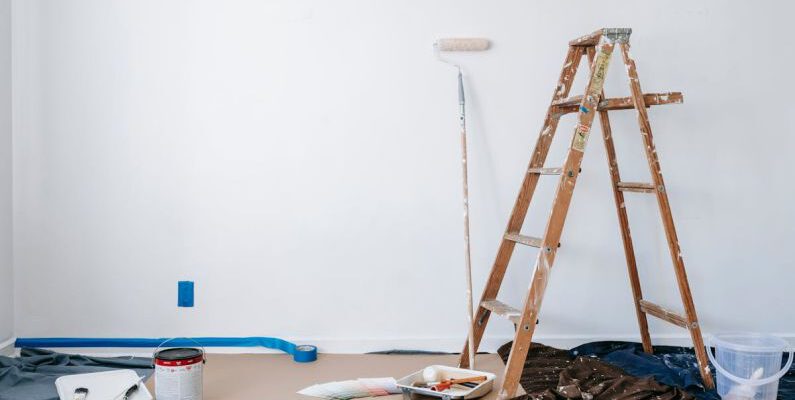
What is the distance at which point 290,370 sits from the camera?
9.15ft

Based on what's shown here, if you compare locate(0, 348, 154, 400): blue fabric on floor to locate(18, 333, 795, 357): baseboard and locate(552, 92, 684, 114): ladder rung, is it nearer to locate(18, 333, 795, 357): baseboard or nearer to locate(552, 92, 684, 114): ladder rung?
locate(18, 333, 795, 357): baseboard

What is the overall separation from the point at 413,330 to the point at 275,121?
121 cm

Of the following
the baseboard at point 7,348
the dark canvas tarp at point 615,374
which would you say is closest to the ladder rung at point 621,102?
the dark canvas tarp at point 615,374

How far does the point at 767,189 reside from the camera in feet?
10.2

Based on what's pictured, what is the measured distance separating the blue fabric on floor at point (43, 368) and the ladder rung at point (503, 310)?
147 cm

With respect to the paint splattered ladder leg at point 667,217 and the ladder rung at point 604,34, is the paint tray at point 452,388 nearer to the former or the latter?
the paint splattered ladder leg at point 667,217

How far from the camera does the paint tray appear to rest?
7.54 ft

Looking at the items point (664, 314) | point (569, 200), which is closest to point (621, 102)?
point (569, 200)

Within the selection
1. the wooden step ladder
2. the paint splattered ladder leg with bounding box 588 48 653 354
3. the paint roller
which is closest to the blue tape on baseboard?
the paint roller

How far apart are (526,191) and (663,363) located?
94 cm

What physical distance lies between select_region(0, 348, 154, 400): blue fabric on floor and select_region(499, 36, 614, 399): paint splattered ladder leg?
1.53 meters

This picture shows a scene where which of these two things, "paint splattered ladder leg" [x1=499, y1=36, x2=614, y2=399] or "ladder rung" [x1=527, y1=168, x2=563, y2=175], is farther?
"ladder rung" [x1=527, y1=168, x2=563, y2=175]

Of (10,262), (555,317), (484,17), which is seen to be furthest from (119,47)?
(555,317)

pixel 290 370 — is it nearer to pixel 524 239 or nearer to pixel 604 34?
pixel 524 239
